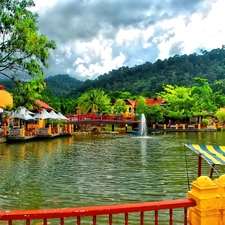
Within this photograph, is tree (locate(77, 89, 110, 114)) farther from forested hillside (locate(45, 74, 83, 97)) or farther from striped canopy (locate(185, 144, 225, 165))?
forested hillside (locate(45, 74, 83, 97))

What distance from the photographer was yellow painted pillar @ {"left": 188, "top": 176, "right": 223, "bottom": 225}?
3.61 m

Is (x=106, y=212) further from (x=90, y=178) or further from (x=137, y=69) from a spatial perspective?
(x=137, y=69)

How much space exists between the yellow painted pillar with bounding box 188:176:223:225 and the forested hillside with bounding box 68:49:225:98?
7979cm

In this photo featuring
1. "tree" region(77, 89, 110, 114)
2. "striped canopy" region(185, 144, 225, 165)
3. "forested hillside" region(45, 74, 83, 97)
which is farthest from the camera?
"forested hillside" region(45, 74, 83, 97)

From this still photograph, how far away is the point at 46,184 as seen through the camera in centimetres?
1080

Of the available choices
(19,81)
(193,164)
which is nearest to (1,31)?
(19,81)

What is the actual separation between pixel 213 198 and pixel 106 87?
315ft

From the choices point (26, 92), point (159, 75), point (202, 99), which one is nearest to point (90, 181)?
point (26, 92)

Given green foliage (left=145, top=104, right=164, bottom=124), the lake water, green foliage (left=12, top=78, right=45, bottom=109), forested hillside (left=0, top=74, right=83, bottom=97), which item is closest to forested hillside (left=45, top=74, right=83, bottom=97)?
forested hillside (left=0, top=74, right=83, bottom=97)

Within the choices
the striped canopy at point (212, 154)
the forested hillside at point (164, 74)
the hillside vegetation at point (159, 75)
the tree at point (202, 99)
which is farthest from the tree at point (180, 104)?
the striped canopy at point (212, 154)

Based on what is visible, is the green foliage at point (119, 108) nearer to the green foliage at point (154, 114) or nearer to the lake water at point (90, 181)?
the green foliage at point (154, 114)

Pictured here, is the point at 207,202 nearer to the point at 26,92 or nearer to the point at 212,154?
the point at 212,154

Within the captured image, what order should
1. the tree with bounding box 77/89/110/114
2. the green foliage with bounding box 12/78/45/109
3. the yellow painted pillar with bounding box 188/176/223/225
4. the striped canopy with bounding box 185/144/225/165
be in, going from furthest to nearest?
the tree with bounding box 77/89/110/114
the green foliage with bounding box 12/78/45/109
the striped canopy with bounding box 185/144/225/165
the yellow painted pillar with bounding box 188/176/223/225

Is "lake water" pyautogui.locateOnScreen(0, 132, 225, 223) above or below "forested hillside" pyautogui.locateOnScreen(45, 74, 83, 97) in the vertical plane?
below
